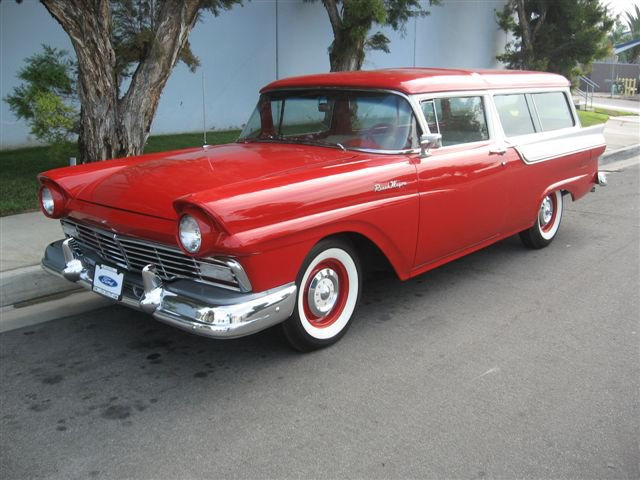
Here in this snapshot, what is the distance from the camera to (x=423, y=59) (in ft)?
56.3

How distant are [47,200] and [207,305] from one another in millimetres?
1611

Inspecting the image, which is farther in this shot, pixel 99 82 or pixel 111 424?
pixel 99 82

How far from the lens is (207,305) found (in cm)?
317

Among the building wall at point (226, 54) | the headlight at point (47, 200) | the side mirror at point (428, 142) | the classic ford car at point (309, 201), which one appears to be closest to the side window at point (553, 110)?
the classic ford car at point (309, 201)

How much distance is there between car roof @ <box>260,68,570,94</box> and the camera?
4.33 m

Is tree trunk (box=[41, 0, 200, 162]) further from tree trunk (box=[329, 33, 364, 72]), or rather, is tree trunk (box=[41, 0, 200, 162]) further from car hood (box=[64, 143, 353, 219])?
tree trunk (box=[329, 33, 364, 72])

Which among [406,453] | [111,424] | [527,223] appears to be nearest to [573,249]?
[527,223]

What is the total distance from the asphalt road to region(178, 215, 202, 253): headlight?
0.81m

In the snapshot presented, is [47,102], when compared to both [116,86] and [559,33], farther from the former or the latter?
[559,33]

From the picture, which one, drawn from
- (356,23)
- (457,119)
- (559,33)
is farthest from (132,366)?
(559,33)

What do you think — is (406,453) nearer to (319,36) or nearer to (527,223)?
(527,223)

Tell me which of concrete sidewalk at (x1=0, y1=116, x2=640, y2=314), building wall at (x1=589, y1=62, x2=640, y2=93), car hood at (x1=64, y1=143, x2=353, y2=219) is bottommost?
concrete sidewalk at (x1=0, y1=116, x2=640, y2=314)

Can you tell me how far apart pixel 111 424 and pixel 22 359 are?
3.44ft

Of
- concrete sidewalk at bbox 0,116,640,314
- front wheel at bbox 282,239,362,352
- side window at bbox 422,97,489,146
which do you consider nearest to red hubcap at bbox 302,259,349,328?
front wheel at bbox 282,239,362,352
